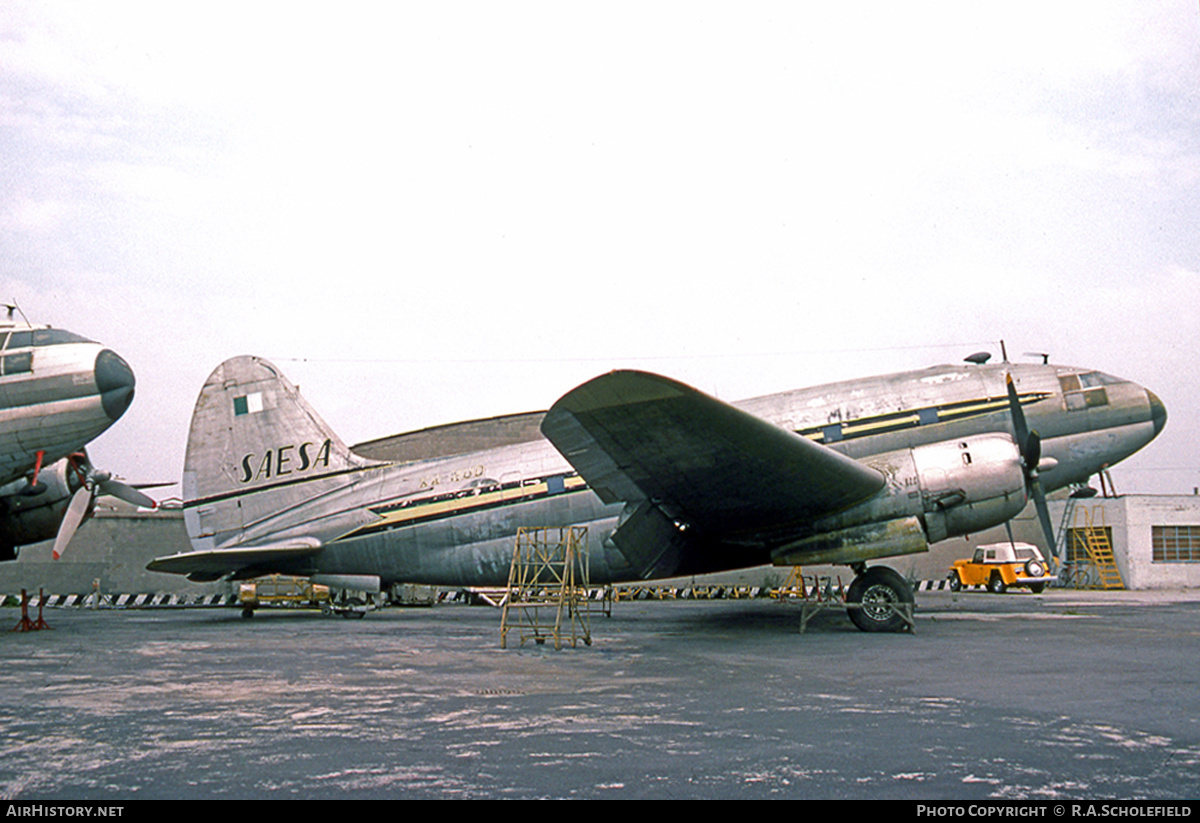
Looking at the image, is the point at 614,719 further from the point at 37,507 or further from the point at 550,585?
the point at 37,507

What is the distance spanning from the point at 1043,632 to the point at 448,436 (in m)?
32.3

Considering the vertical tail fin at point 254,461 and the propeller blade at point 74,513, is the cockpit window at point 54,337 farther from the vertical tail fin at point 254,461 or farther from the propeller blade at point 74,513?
the vertical tail fin at point 254,461

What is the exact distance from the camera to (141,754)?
5637 mm

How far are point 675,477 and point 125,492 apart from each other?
44.5ft

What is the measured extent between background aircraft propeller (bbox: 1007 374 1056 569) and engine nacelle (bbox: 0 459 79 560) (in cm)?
2012

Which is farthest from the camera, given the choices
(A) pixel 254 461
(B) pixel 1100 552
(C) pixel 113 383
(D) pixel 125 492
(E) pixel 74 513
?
(B) pixel 1100 552

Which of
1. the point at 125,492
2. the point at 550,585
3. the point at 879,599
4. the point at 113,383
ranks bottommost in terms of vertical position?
the point at 879,599

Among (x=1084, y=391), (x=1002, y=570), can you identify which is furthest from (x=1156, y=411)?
(x=1002, y=570)

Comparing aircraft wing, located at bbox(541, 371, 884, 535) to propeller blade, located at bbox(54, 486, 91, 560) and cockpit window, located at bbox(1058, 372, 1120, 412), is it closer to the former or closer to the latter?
cockpit window, located at bbox(1058, 372, 1120, 412)

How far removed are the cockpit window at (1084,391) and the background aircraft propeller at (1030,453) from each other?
1.18 meters

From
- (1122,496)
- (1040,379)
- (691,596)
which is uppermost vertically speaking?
(1040,379)

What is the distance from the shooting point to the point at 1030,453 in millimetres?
15883
